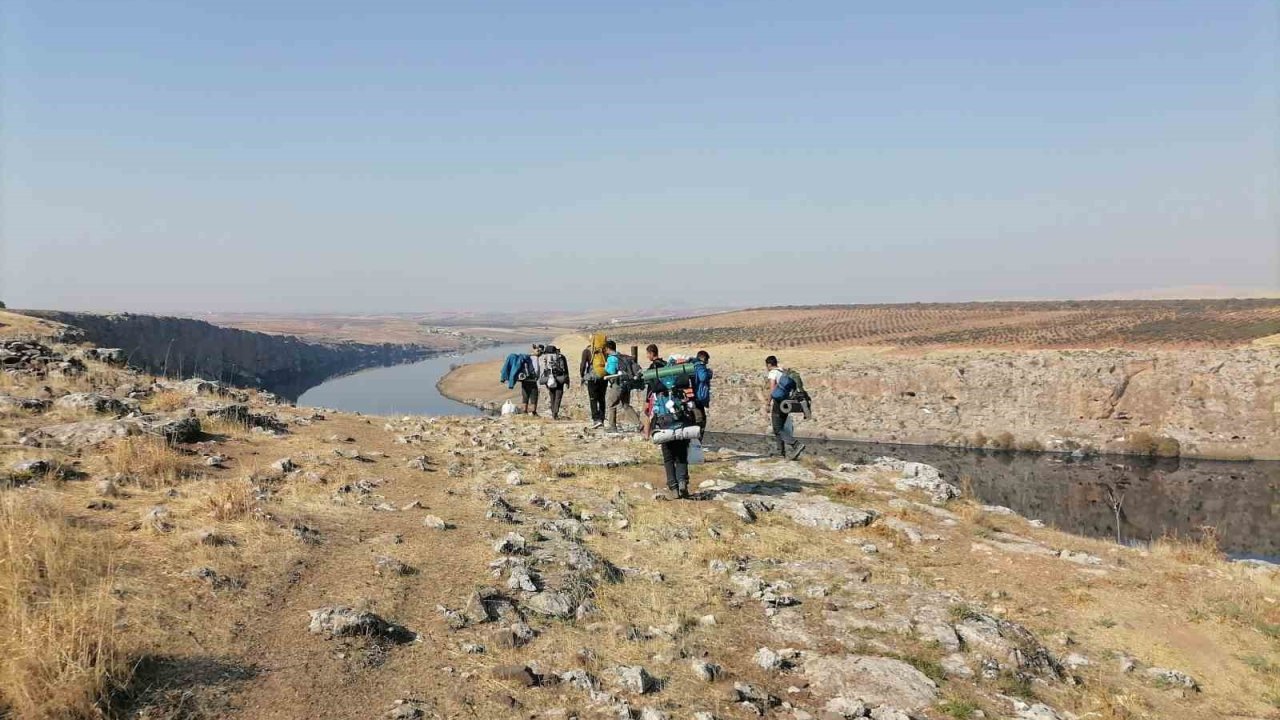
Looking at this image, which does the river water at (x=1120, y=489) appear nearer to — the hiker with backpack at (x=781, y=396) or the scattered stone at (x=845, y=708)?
the hiker with backpack at (x=781, y=396)

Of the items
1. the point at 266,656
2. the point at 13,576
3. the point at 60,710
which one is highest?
the point at 13,576

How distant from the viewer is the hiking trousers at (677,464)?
33.5 ft

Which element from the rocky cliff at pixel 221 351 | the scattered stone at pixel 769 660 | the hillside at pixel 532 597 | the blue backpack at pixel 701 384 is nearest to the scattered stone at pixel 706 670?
the hillside at pixel 532 597

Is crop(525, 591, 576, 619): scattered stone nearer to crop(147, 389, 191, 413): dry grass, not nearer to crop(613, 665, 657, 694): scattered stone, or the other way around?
crop(613, 665, 657, 694): scattered stone

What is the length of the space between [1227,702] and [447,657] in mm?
6708

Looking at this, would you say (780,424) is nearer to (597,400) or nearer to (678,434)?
(678,434)

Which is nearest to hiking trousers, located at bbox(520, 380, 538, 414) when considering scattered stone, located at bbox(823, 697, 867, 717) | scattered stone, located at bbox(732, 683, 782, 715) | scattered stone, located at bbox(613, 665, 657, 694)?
scattered stone, located at bbox(613, 665, 657, 694)

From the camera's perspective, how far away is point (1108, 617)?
6973 mm

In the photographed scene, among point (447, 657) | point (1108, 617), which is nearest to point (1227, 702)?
point (1108, 617)

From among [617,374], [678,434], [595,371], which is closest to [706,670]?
[678,434]

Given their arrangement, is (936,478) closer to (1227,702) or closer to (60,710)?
(1227,702)

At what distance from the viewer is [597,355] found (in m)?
Result: 14.6

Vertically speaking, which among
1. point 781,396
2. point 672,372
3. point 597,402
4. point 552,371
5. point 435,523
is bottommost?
point 435,523

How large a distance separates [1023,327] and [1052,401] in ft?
91.8
